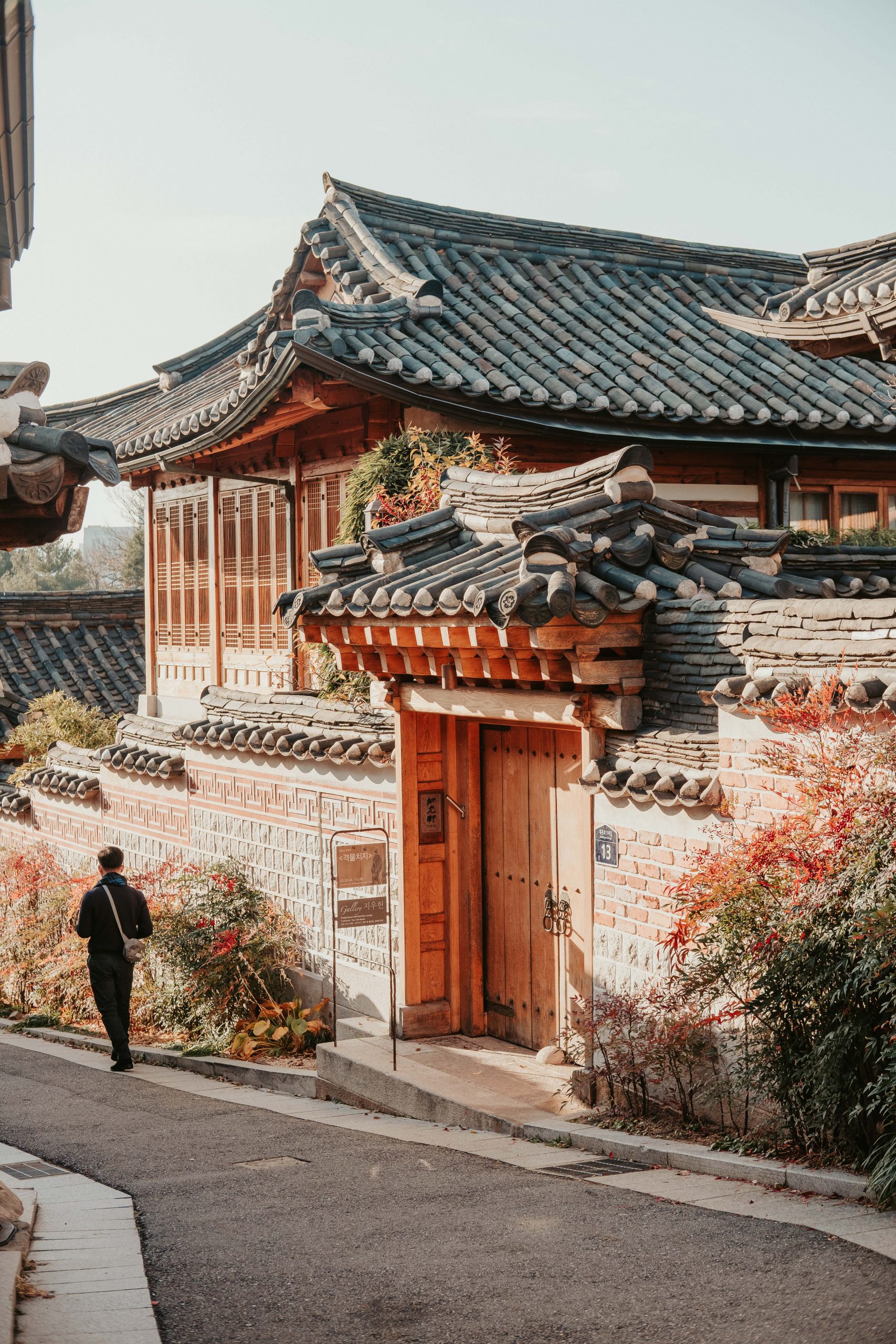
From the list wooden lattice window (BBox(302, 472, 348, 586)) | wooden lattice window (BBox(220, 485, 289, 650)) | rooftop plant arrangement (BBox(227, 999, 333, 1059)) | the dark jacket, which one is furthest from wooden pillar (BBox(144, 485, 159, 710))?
rooftop plant arrangement (BBox(227, 999, 333, 1059))

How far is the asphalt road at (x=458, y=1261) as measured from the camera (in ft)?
15.3

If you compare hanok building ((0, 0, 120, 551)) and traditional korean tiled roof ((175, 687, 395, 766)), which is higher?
hanok building ((0, 0, 120, 551))

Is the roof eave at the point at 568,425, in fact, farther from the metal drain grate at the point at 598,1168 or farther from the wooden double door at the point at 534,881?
the metal drain grate at the point at 598,1168

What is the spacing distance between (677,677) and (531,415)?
4.66 meters

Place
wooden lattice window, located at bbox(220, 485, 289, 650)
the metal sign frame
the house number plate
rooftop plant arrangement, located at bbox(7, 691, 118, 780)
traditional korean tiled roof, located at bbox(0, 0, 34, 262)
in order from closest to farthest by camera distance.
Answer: traditional korean tiled roof, located at bbox(0, 0, 34, 262), the house number plate, the metal sign frame, wooden lattice window, located at bbox(220, 485, 289, 650), rooftop plant arrangement, located at bbox(7, 691, 118, 780)

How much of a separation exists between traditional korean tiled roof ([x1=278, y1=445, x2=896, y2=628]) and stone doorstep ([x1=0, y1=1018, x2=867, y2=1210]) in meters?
2.92

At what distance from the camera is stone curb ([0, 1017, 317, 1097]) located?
1030cm

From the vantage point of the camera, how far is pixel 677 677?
806 cm

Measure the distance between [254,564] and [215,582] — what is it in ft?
3.25

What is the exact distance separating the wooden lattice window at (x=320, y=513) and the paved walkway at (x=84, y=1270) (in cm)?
773

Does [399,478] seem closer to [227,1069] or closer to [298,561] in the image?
[298,561]

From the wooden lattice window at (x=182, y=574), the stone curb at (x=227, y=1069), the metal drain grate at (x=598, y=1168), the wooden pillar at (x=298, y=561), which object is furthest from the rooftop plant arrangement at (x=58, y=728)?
the metal drain grate at (x=598, y=1168)

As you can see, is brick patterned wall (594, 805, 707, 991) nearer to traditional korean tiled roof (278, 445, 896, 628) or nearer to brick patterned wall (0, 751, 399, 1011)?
traditional korean tiled roof (278, 445, 896, 628)

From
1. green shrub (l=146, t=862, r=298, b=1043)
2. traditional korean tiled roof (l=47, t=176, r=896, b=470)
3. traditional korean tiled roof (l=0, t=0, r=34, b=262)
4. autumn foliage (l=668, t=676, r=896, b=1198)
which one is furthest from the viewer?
green shrub (l=146, t=862, r=298, b=1043)
